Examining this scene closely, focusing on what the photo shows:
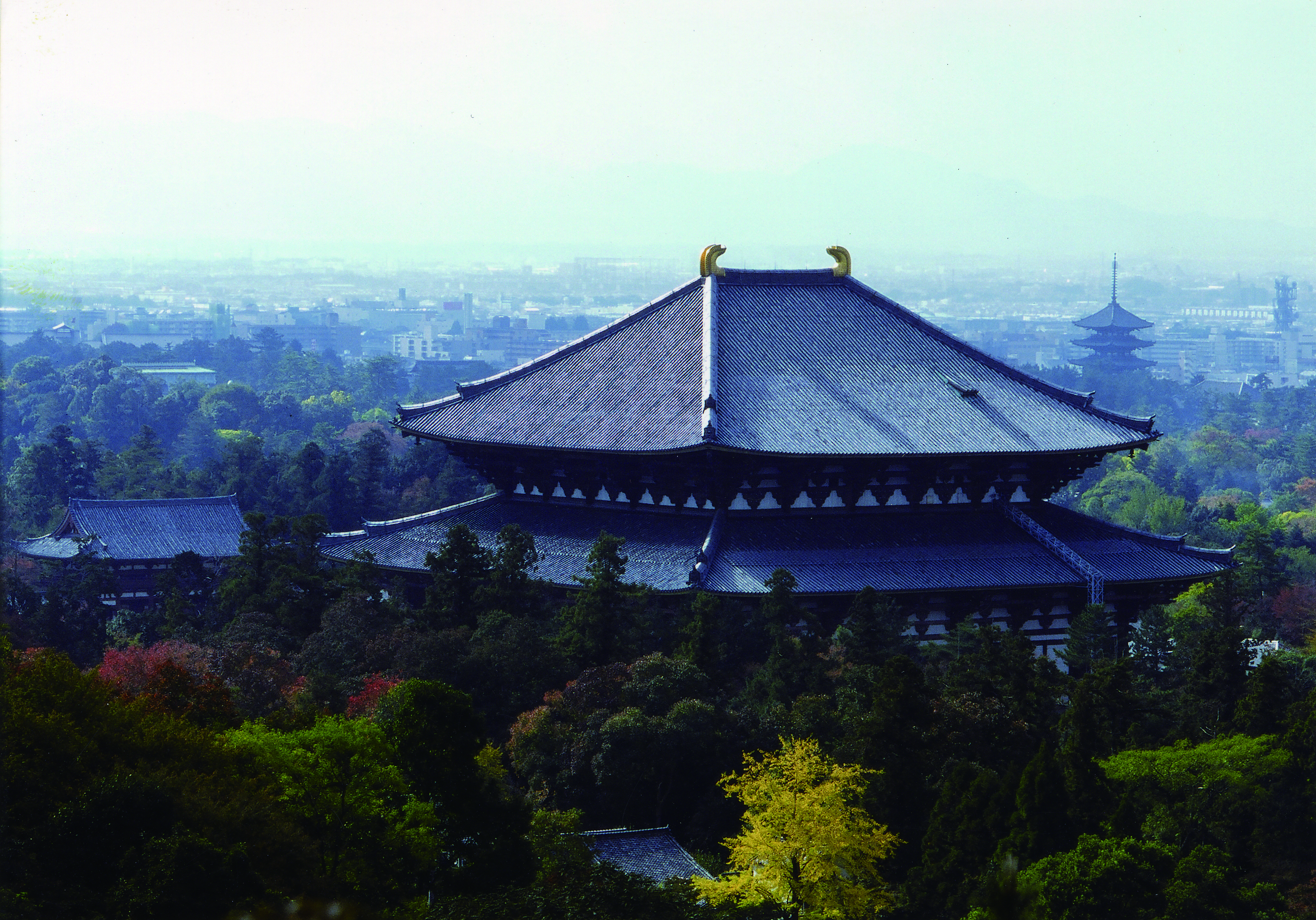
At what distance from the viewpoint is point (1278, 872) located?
819 inches

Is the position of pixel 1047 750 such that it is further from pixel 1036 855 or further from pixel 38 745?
pixel 38 745

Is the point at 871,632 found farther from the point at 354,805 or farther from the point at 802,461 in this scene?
the point at 354,805

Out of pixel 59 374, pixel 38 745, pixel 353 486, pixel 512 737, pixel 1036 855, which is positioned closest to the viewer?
pixel 38 745

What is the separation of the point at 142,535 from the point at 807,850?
3655cm

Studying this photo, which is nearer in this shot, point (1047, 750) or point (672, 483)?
point (1047, 750)

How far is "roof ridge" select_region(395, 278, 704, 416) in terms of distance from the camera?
34625 millimetres

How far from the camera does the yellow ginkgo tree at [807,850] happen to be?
1991 cm

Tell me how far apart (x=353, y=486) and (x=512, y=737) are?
104ft

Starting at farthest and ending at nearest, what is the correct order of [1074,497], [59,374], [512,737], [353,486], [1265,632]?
[59,374] → [1074,497] → [353,486] → [1265,632] → [512,737]

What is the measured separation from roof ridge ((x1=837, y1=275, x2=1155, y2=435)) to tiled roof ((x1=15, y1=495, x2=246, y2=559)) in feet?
82.9

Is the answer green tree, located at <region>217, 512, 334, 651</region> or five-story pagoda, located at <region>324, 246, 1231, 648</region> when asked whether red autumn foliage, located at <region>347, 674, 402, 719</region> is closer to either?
green tree, located at <region>217, 512, 334, 651</region>

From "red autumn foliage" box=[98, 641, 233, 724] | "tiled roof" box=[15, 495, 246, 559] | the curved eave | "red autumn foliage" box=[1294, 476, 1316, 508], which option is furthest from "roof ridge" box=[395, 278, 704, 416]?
"red autumn foliage" box=[1294, 476, 1316, 508]

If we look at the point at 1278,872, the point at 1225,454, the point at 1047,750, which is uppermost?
the point at 1047,750

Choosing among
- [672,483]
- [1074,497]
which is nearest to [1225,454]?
[1074,497]
